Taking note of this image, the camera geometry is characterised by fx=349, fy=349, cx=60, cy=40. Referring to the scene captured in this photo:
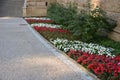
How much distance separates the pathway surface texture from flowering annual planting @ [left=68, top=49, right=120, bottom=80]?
52.3ft

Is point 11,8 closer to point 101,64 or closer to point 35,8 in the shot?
point 35,8

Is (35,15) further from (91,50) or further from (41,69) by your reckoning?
(41,69)

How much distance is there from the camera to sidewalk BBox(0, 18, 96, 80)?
6.62 metres

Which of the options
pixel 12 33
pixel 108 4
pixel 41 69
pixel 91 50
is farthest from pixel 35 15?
pixel 41 69

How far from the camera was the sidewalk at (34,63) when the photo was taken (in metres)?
6.62

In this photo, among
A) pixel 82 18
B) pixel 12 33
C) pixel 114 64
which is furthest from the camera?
pixel 12 33

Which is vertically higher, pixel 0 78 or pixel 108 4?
pixel 108 4

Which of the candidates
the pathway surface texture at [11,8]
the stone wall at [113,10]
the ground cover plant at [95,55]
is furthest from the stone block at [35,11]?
the stone wall at [113,10]

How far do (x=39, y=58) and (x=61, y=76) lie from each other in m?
1.77

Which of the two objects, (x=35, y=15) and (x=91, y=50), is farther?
(x=35, y=15)

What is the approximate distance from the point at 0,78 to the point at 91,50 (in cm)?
305

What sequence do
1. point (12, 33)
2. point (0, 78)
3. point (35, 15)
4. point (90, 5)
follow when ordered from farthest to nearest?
1. point (35, 15)
2. point (12, 33)
3. point (90, 5)
4. point (0, 78)

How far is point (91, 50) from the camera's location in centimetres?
878

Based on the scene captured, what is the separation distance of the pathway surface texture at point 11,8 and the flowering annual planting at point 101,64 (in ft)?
52.3
